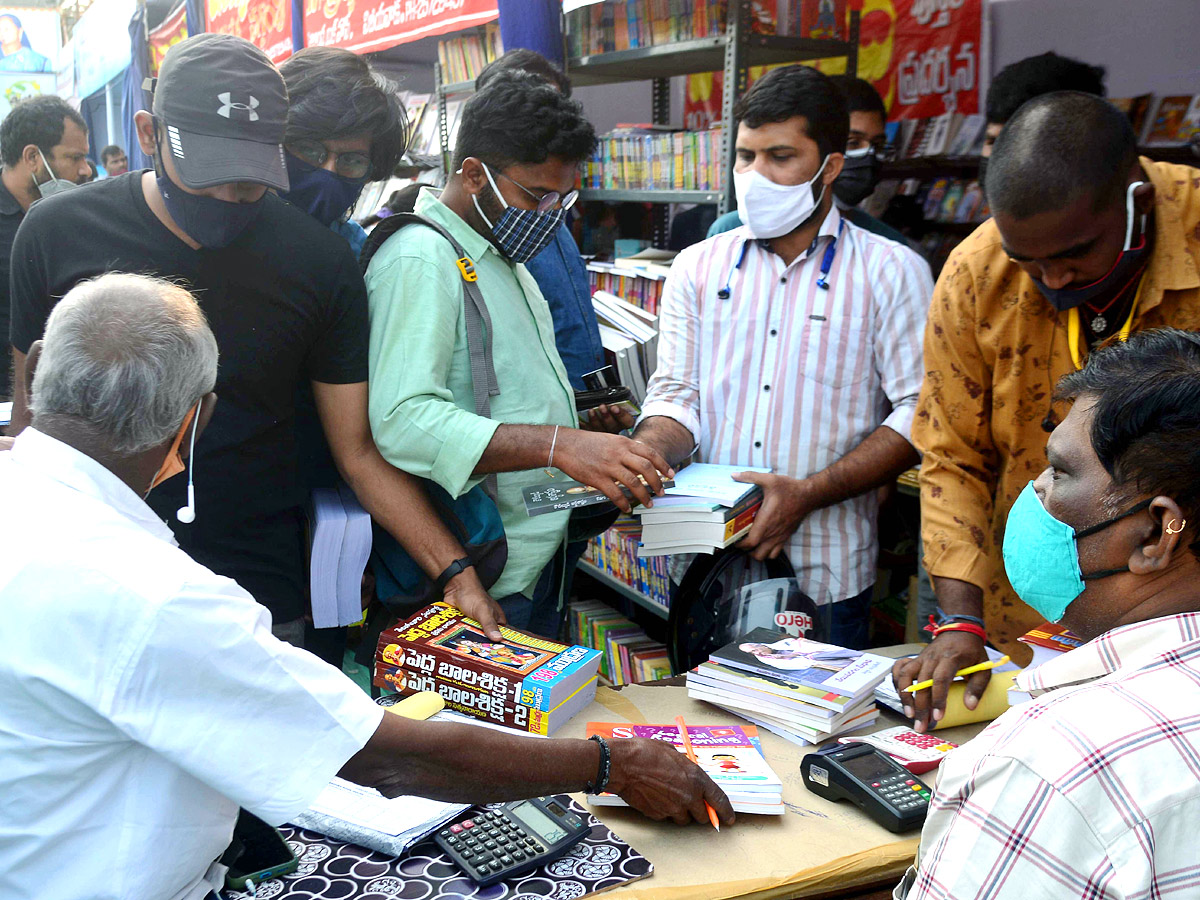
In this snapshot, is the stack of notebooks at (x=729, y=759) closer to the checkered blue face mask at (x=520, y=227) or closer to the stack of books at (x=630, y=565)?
the checkered blue face mask at (x=520, y=227)

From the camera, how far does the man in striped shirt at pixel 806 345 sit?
2494 millimetres

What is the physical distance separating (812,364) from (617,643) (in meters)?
1.74

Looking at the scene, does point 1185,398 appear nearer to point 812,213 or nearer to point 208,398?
point 208,398

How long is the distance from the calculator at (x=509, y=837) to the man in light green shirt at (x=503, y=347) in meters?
0.71

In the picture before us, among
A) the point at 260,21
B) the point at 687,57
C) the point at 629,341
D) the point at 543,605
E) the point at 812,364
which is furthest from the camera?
the point at 260,21

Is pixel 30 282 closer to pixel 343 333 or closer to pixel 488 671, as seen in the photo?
pixel 343 333

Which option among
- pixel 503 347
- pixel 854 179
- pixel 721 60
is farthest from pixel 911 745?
pixel 721 60

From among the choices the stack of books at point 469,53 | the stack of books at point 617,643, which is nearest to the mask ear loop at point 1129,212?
the stack of books at point 617,643

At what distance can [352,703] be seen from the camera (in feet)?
4.23

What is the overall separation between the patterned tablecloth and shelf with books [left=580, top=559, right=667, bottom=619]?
219 cm

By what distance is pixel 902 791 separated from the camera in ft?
5.20

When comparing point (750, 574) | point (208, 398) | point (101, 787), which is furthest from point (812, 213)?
point (101, 787)

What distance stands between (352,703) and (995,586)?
157 cm

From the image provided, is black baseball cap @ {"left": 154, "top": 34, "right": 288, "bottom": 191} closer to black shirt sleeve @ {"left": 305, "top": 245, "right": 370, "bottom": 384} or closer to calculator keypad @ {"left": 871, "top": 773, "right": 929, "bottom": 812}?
black shirt sleeve @ {"left": 305, "top": 245, "right": 370, "bottom": 384}
